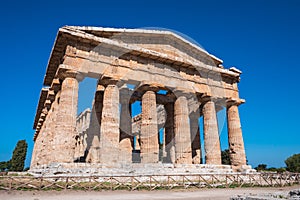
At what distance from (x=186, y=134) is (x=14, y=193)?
44.1 ft

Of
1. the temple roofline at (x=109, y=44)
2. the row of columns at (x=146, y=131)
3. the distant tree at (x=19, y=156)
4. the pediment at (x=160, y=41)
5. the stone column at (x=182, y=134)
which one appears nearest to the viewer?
the row of columns at (x=146, y=131)

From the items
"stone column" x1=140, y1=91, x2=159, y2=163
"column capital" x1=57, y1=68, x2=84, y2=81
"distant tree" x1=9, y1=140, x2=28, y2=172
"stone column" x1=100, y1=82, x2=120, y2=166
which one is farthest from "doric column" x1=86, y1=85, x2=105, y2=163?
"distant tree" x1=9, y1=140, x2=28, y2=172

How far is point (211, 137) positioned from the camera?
72.0 feet

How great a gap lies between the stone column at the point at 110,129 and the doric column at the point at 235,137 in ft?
37.0

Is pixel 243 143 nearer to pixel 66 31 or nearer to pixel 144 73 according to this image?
pixel 144 73

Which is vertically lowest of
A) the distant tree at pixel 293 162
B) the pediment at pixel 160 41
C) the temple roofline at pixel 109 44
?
the distant tree at pixel 293 162

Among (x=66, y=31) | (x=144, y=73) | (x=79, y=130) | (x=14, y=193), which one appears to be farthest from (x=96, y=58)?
(x=79, y=130)

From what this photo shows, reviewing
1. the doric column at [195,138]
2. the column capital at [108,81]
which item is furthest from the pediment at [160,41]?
the doric column at [195,138]

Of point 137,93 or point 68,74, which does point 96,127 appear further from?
point 68,74

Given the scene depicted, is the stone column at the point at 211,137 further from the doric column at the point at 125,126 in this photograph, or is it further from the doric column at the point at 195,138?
the doric column at the point at 125,126

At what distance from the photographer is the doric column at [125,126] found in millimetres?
22703

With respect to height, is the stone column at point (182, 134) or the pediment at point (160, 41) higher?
the pediment at point (160, 41)

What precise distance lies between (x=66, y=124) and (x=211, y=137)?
1229cm

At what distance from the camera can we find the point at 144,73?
2017 cm
